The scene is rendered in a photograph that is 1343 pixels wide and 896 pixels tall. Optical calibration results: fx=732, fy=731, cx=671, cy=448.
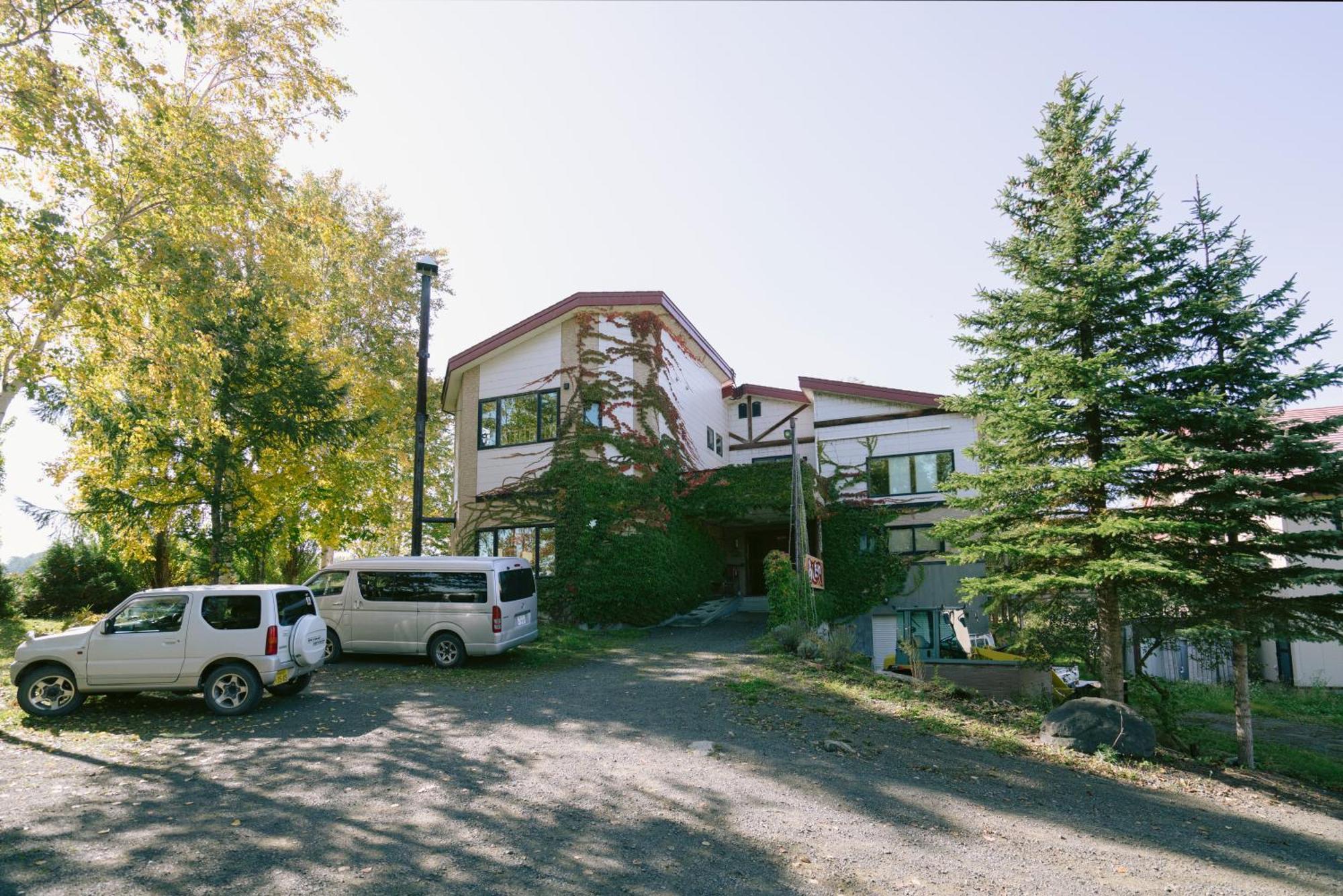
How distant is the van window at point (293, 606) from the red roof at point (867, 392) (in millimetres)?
18831

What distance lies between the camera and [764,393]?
91.9 ft

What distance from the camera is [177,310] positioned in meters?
13.8

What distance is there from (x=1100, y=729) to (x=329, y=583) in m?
13.3

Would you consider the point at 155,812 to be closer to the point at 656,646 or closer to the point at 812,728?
the point at 812,728

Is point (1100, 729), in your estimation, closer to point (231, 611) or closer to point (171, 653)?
point (231, 611)

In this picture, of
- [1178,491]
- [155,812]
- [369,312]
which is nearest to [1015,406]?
[1178,491]

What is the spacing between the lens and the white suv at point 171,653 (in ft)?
32.7

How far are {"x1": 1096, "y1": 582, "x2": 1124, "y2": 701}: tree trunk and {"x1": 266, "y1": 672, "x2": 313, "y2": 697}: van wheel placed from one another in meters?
11.6

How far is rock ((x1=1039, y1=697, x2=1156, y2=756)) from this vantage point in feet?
29.0

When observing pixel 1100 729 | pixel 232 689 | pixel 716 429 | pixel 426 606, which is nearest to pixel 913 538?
pixel 716 429

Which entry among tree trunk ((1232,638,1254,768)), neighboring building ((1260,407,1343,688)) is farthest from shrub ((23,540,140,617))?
neighboring building ((1260,407,1343,688))

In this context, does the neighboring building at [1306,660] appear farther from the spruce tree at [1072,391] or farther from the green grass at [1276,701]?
the spruce tree at [1072,391]

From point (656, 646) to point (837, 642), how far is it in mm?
4371

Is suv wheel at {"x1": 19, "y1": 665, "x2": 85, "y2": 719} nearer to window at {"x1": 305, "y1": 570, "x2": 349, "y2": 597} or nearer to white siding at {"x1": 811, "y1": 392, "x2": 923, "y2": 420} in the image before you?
window at {"x1": 305, "y1": 570, "x2": 349, "y2": 597}
